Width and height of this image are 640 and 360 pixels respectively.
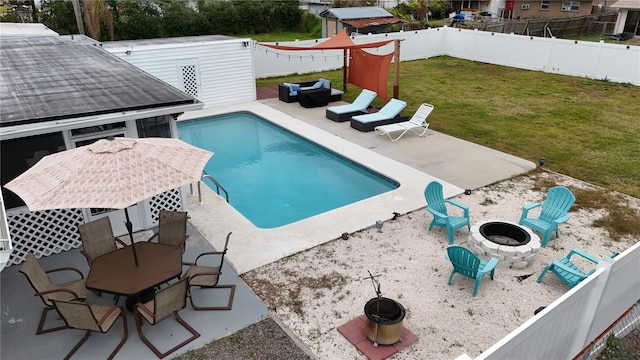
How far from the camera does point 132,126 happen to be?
7.66 m

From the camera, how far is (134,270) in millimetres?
5891

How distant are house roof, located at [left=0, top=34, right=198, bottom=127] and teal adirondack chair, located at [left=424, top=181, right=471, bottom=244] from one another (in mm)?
4643

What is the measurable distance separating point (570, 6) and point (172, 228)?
→ 4272 cm

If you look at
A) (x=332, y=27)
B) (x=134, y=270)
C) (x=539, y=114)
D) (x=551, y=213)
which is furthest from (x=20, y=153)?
(x=332, y=27)

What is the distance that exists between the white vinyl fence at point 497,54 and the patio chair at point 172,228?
12.3 meters

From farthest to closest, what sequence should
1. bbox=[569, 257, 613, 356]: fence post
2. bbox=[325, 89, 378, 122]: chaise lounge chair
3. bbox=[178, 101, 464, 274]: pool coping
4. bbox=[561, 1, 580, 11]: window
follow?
bbox=[561, 1, 580, 11]: window, bbox=[325, 89, 378, 122]: chaise lounge chair, bbox=[178, 101, 464, 274]: pool coping, bbox=[569, 257, 613, 356]: fence post

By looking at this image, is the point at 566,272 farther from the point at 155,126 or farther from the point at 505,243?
the point at 155,126

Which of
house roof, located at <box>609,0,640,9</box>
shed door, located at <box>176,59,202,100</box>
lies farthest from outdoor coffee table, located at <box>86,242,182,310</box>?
house roof, located at <box>609,0,640,9</box>

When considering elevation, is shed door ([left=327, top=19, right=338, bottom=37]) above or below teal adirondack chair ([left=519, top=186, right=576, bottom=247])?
above

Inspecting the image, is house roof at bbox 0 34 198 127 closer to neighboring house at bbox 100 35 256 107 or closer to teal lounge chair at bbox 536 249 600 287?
neighboring house at bbox 100 35 256 107

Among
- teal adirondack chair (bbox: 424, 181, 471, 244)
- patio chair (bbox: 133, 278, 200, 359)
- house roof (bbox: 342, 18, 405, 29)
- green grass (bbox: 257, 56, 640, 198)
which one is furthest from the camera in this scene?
house roof (bbox: 342, 18, 405, 29)

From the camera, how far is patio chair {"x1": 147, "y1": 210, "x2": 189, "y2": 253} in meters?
6.79

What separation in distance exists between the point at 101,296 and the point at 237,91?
484 inches

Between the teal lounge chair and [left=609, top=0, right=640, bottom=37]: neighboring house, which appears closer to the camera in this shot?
the teal lounge chair
